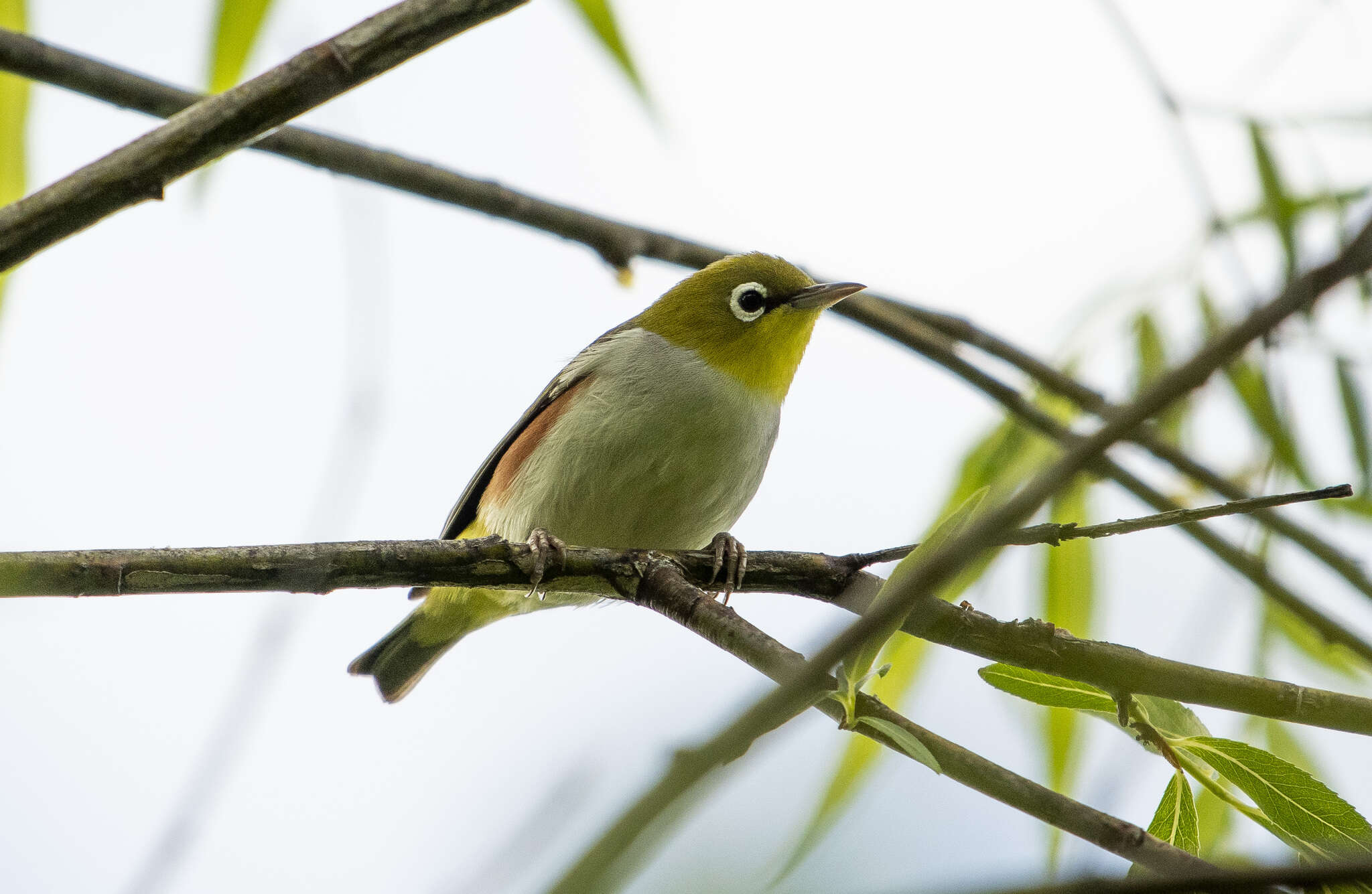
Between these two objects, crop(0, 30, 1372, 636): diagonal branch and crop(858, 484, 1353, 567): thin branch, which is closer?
crop(858, 484, 1353, 567): thin branch

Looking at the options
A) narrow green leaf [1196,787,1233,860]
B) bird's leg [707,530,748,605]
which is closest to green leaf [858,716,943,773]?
bird's leg [707,530,748,605]

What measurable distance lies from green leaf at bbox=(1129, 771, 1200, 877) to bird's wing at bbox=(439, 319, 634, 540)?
11.0 feet

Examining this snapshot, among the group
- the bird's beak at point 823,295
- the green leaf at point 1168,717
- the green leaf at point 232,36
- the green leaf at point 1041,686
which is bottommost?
the green leaf at point 1168,717

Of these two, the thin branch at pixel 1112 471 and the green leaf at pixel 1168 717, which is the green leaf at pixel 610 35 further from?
the green leaf at pixel 1168 717

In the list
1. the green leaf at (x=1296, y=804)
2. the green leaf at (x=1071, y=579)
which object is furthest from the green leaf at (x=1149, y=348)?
the green leaf at (x=1296, y=804)

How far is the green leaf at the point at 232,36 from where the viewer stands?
3506mm

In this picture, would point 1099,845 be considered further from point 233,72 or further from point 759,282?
point 759,282

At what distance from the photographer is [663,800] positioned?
916 mm

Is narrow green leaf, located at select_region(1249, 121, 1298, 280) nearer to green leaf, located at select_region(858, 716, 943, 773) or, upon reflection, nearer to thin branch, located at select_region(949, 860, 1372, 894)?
green leaf, located at select_region(858, 716, 943, 773)

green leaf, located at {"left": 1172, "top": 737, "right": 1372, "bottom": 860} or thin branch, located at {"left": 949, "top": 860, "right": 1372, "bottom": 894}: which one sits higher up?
green leaf, located at {"left": 1172, "top": 737, "right": 1372, "bottom": 860}

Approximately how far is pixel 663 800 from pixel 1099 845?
0.97m

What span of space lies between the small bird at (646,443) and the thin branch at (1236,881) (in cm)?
251

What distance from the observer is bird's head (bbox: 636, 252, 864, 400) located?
4.71 meters

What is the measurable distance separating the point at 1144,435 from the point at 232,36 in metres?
2.96
